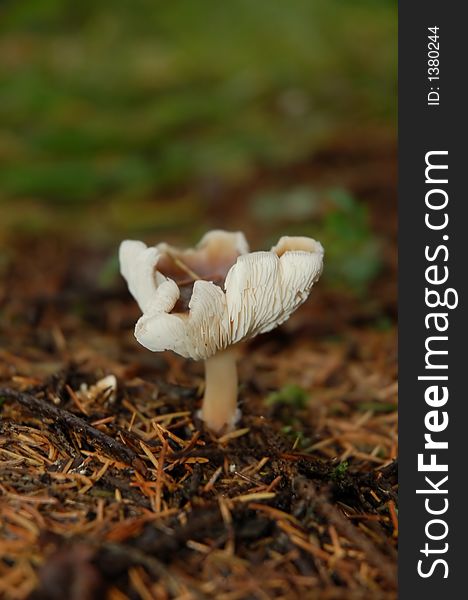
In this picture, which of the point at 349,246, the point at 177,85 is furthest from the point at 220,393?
the point at 177,85

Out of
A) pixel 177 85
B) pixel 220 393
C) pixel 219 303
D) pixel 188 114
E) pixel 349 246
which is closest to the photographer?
pixel 219 303

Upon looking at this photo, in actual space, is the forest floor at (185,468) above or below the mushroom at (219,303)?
below

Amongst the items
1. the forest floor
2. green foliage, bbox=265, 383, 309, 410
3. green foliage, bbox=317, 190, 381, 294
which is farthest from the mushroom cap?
green foliage, bbox=317, 190, 381, 294

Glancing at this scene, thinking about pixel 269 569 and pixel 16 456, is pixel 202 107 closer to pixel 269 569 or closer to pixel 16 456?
pixel 16 456

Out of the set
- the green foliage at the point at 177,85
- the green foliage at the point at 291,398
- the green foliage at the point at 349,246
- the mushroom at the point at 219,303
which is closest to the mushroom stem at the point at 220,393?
the mushroom at the point at 219,303

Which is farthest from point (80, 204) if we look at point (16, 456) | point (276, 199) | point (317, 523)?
point (317, 523)

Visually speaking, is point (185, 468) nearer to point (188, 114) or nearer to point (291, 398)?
point (291, 398)

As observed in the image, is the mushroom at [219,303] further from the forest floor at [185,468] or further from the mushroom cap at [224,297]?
the forest floor at [185,468]
